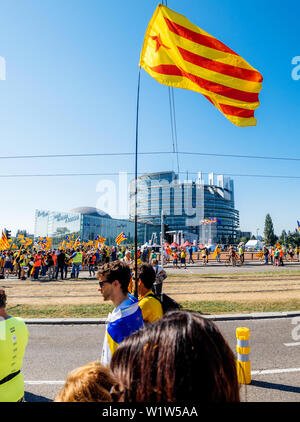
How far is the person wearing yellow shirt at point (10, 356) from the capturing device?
2.23 metres

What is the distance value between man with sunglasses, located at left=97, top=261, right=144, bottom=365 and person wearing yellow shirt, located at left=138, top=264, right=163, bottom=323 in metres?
0.75

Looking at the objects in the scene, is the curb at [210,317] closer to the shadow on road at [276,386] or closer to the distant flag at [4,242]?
the shadow on road at [276,386]

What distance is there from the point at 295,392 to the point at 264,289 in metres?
9.33

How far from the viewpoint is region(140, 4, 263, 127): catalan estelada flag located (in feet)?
19.3

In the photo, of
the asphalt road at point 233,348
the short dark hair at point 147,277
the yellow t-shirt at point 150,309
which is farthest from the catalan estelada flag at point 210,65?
the asphalt road at point 233,348

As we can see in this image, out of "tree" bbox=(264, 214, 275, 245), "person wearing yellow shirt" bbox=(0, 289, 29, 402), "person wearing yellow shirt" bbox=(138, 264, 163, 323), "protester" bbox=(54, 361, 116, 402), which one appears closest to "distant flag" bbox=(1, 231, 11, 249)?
"person wearing yellow shirt" bbox=(138, 264, 163, 323)

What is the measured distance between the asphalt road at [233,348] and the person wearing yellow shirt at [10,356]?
197 centimetres

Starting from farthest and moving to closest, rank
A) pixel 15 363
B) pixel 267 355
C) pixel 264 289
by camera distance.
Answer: pixel 264 289
pixel 267 355
pixel 15 363

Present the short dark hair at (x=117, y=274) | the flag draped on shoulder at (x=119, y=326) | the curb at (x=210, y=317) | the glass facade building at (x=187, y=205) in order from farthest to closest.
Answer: the glass facade building at (x=187, y=205) < the curb at (x=210, y=317) < the short dark hair at (x=117, y=274) < the flag draped on shoulder at (x=119, y=326)

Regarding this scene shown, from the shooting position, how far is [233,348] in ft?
19.0

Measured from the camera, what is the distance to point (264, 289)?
12781 mm

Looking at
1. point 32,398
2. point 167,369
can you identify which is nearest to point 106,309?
point 32,398
